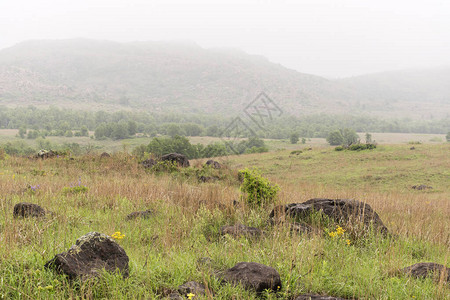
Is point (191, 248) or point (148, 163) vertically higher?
point (191, 248)

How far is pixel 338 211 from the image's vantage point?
643 cm

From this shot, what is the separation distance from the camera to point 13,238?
13.9ft

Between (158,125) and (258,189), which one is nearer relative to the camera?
(258,189)

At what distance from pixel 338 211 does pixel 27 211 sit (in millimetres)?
5982

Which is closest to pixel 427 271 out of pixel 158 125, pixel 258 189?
pixel 258 189

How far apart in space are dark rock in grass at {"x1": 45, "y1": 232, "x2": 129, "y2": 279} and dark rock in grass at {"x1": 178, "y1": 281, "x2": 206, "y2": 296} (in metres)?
0.76

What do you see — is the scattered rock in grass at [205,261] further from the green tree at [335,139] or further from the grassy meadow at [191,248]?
the green tree at [335,139]

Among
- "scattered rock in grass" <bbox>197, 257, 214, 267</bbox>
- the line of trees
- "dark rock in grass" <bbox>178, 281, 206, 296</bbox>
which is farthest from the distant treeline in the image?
"dark rock in grass" <bbox>178, 281, 206, 296</bbox>

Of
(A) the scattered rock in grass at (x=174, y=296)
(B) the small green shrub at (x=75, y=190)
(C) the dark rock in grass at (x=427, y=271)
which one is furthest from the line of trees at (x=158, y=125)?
(A) the scattered rock in grass at (x=174, y=296)

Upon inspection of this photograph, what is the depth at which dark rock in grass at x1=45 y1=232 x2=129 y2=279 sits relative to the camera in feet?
11.0

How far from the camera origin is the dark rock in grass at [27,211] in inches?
221

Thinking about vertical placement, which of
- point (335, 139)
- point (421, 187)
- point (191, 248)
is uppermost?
point (191, 248)

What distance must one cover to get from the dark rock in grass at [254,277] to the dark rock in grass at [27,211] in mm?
4016

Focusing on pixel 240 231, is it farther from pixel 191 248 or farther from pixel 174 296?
pixel 174 296
